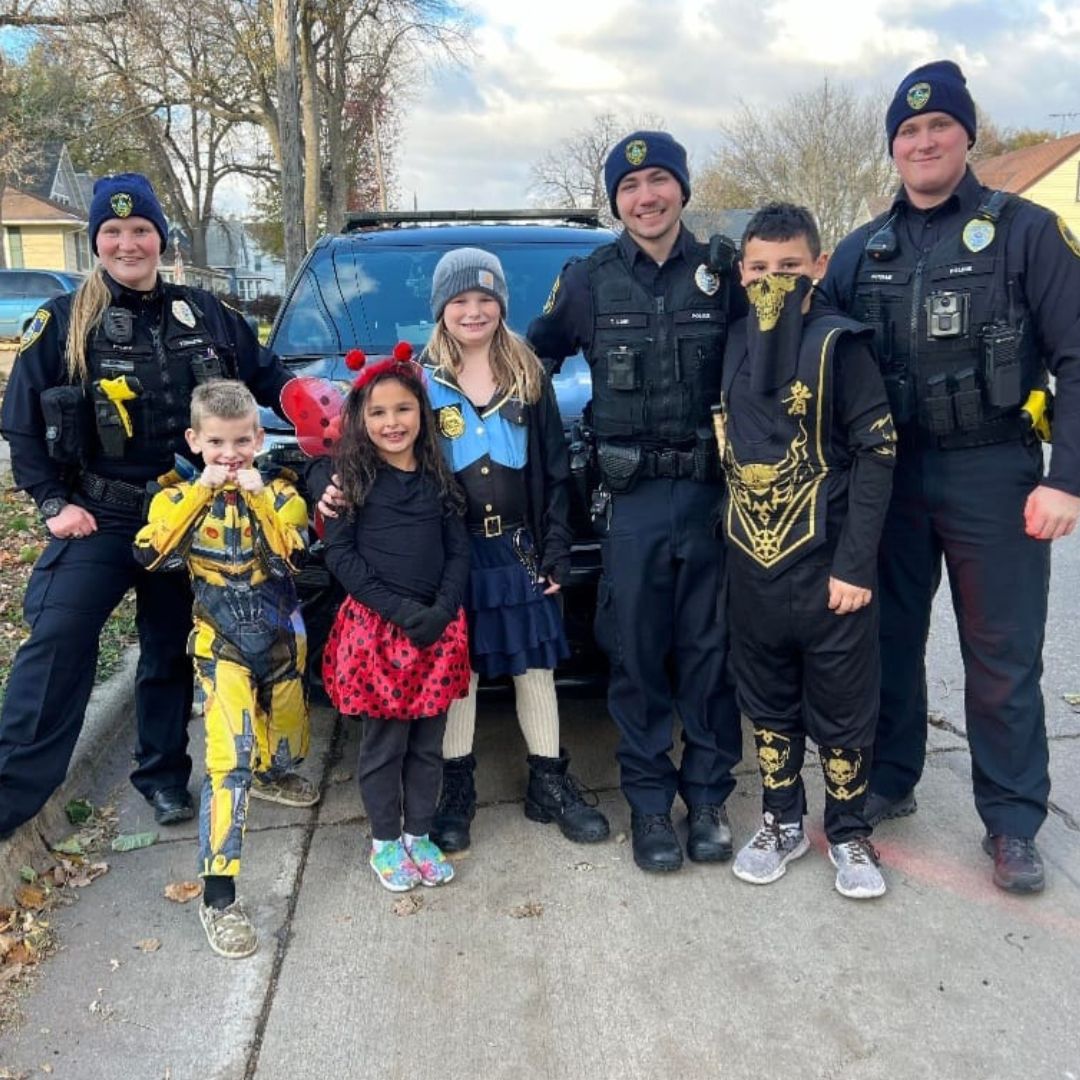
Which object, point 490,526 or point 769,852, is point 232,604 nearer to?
point 490,526

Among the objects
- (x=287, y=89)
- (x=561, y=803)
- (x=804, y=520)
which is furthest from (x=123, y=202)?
(x=287, y=89)

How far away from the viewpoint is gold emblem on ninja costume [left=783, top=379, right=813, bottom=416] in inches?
107

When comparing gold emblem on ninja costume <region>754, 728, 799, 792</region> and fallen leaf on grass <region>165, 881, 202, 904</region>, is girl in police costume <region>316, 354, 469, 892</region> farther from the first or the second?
gold emblem on ninja costume <region>754, 728, 799, 792</region>

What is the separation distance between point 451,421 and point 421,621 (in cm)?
62

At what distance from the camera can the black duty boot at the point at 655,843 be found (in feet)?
10.1

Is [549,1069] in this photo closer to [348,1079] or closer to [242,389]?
[348,1079]

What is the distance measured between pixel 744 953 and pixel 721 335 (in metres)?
1.70

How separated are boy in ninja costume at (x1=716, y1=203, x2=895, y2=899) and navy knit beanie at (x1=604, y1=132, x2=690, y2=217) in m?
0.32

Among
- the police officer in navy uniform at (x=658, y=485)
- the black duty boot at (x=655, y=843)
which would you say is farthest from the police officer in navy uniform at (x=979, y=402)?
the black duty boot at (x=655, y=843)

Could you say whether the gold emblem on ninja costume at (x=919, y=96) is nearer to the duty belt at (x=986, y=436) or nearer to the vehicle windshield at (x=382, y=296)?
the duty belt at (x=986, y=436)

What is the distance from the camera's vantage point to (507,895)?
118 inches

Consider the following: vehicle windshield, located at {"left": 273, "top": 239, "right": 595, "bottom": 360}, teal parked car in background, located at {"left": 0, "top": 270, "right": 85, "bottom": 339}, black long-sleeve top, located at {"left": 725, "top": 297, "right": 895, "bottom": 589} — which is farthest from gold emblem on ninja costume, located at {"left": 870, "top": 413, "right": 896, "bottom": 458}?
teal parked car in background, located at {"left": 0, "top": 270, "right": 85, "bottom": 339}

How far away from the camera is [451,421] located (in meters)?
3.07

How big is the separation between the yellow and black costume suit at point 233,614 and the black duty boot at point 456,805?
563 mm
